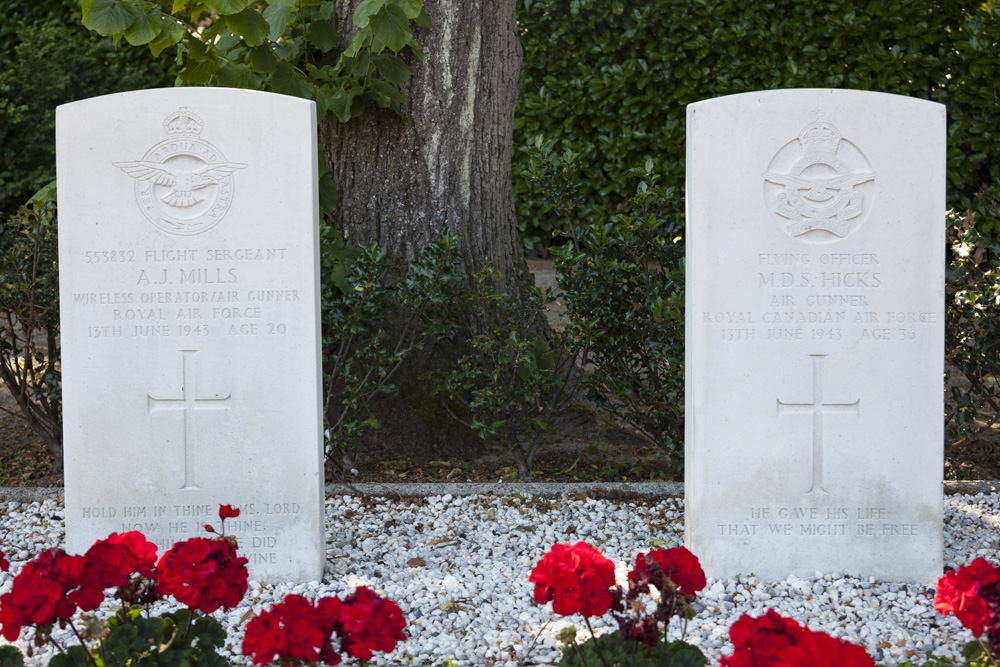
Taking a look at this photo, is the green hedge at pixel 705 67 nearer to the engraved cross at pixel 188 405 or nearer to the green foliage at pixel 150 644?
the engraved cross at pixel 188 405

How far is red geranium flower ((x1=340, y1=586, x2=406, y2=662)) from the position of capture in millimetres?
1699

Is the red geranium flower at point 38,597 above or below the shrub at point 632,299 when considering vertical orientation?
below

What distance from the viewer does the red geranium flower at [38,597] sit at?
1720 millimetres

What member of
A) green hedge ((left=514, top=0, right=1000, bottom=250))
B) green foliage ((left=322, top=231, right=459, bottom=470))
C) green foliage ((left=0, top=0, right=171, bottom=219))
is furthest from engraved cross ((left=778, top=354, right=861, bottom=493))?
green foliage ((left=0, top=0, right=171, bottom=219))

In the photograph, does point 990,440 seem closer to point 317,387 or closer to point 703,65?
point 317,387

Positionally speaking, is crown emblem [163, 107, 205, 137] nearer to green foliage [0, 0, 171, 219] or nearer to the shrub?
the shrub

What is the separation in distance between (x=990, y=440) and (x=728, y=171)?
2.55 m

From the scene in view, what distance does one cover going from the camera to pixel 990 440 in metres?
4.75

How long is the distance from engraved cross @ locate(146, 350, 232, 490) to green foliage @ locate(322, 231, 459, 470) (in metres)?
0.91

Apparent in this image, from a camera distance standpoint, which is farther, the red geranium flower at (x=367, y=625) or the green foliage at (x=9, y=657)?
the green foliage at (x=9, y=657)

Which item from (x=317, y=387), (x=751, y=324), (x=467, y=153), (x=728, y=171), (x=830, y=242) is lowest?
(x=317, y=387)

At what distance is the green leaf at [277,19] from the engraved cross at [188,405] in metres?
1.49

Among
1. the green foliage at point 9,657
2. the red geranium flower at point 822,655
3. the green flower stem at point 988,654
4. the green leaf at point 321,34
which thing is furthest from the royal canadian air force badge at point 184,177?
the green flower stem at point 988,654

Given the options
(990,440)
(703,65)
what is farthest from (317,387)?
(703,65)
